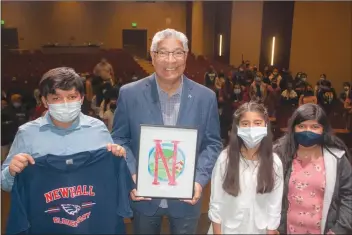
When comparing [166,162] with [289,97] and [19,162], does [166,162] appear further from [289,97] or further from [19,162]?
[289,97]

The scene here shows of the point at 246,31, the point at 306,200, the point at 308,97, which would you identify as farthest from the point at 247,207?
the point at 246,31

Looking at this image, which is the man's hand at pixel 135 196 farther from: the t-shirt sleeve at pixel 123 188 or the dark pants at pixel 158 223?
the dark pants at pixel 158 223

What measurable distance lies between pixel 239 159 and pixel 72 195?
90 centimetres

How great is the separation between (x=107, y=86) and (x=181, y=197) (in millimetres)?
4118

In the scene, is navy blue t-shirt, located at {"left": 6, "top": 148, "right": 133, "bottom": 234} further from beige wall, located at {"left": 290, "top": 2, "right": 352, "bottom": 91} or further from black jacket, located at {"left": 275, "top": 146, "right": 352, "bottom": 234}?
beige wall, located at {"left": 290, "top": 2, "right": 352, "bottom": 91}

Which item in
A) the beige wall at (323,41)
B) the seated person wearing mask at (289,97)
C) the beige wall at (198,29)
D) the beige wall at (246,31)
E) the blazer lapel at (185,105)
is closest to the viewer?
the blazer lapel at (185,105)

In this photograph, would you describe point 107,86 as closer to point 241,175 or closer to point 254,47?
point 254,47

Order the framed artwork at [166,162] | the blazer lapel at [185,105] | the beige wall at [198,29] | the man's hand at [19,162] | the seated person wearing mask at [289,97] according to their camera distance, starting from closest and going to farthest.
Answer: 1. the man's hand at [19,162]
2. the framed artwork at [166,162]
3. the blazer lapel at [185,105]
4. the seated person wearing mask at [289,97]
5. the beige wall at [198,29]

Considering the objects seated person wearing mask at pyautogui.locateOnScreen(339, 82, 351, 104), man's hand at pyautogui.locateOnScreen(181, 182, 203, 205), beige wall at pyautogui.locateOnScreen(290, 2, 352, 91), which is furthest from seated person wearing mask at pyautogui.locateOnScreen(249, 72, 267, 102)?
man's hand at pyautogui.locateOnScreen(181, 182, 203, 205)

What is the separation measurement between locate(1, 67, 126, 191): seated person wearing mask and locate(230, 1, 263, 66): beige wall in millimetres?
3591

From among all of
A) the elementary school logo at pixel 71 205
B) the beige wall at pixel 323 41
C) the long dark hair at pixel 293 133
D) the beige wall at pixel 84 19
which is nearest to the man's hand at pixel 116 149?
the elementary school logo at pixel 71 205

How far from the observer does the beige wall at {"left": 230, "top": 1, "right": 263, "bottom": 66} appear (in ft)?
17.6

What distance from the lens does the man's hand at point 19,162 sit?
191 centimetres

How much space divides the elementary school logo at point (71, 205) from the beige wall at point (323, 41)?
396cm
